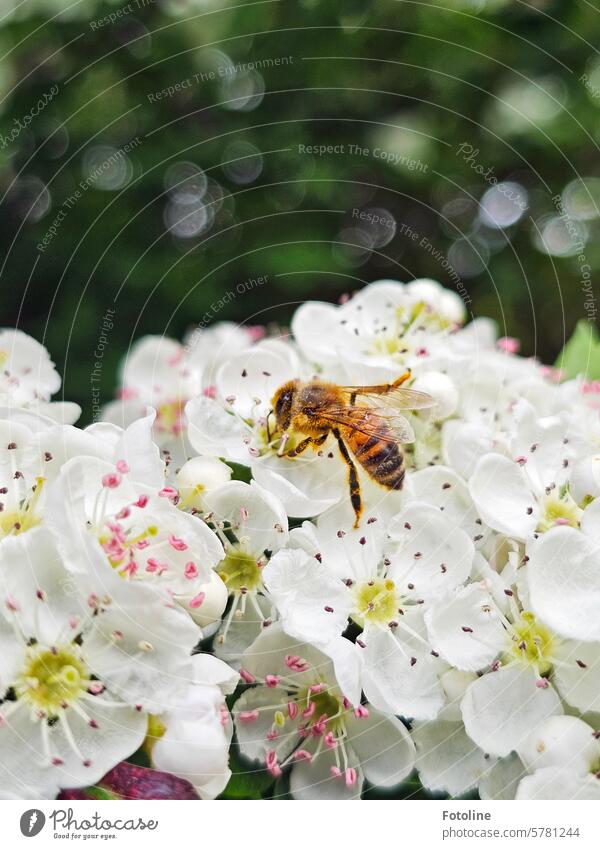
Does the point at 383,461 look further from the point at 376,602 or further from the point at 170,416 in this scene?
the point at 170,416

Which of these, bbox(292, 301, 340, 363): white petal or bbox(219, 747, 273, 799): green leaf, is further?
bbox(292, 301, 340, 363): white petal

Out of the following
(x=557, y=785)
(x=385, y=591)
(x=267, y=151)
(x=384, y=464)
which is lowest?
(x=557, y=785)

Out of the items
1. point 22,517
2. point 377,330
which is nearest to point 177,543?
point 22,517

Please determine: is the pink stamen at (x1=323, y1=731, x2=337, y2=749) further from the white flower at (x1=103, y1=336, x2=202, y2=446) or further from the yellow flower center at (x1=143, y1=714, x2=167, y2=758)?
the white flower at (x1=103, y1=336, x2=202, y2=446)

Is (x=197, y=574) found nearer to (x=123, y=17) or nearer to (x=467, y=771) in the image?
(x=467, y=771)

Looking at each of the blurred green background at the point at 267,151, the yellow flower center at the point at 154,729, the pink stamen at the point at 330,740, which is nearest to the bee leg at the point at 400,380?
the pink stamen at the point at 330,740

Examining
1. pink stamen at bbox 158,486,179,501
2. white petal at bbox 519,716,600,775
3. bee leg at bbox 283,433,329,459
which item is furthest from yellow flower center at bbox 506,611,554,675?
pink stamen at bbox 158,486,179,501
